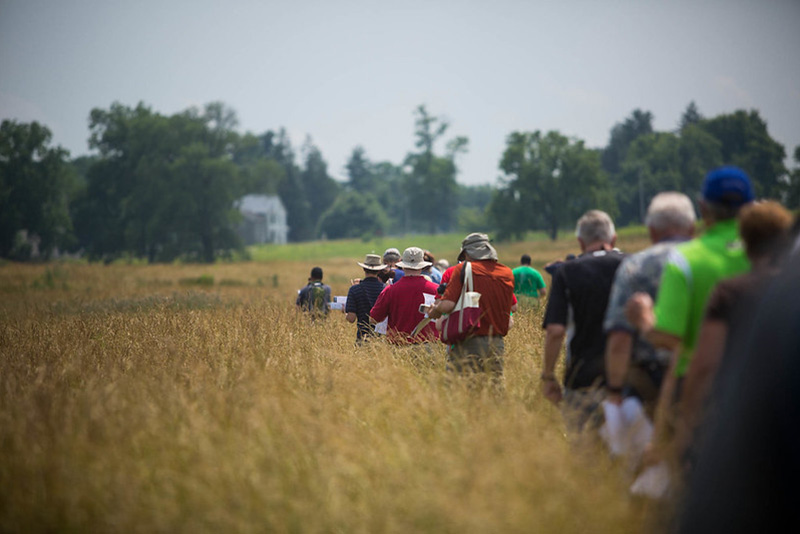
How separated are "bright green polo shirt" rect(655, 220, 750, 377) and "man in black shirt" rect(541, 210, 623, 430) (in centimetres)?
97

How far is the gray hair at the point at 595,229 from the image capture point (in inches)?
183

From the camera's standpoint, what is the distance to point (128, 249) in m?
68.2

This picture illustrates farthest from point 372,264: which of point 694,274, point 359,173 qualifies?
point 359,173

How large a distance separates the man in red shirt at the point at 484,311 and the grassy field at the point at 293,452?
0.26 meters

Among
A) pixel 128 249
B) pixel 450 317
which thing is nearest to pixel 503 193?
pixel 128 249

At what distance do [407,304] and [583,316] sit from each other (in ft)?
12.4

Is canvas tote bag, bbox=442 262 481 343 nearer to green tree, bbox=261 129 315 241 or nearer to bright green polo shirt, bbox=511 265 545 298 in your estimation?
bright green polo shirt, bbox=511 265 545 298

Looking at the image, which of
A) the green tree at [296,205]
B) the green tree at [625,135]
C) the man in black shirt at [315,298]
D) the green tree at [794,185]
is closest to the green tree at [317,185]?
the green tree at [296,205]

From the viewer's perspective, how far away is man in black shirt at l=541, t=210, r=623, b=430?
4484 mm

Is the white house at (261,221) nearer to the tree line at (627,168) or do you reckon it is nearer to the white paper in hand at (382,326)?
the tree line at (627,168)

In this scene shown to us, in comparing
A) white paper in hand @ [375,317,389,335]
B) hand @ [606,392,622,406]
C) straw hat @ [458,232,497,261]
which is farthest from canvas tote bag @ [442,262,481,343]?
hand @ [606,392,622,406]

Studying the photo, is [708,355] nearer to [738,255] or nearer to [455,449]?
[738,255]

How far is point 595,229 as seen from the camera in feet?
15.2

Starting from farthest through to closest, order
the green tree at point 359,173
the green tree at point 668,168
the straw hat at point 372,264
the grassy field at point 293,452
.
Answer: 1. the green tree at point 359,173
2. the green tree at point 668,168
3. the straw hat at point 372,264
4. the grassy field at point 293,452
